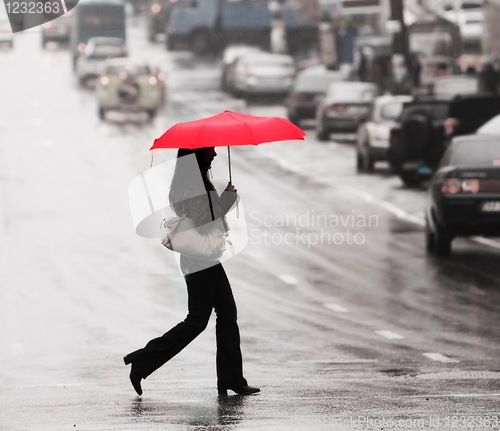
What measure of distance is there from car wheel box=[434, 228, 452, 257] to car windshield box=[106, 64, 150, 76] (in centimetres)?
2671

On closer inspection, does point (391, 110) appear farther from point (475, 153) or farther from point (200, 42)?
point (200, 42)

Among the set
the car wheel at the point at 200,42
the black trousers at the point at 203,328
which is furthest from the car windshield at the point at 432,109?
the car wheel at the point at 200,42

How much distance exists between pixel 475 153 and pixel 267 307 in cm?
479

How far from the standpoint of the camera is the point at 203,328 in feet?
31.5

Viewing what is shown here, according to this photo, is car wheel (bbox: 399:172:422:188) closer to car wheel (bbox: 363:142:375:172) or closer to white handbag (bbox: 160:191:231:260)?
car wheel (bbox: 363:142:375:172)

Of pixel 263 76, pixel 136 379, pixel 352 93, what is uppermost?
pixel 136 379

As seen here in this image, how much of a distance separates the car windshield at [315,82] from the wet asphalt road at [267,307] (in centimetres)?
688

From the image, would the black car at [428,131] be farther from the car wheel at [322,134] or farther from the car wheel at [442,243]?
the car wheel at [322,134]

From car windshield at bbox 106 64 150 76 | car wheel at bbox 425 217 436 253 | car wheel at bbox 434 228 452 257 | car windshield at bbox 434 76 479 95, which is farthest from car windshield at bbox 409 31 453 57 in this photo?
car wheel at bbox 434 228 452 257

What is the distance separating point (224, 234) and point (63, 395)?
1.57m

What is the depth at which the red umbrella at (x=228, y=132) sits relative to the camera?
943cm

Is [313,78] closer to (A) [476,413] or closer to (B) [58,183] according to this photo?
(B) [58,183]

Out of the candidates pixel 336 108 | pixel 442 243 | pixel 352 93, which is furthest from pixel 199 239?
pixel 352 93

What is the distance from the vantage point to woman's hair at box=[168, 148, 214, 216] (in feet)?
30.7
